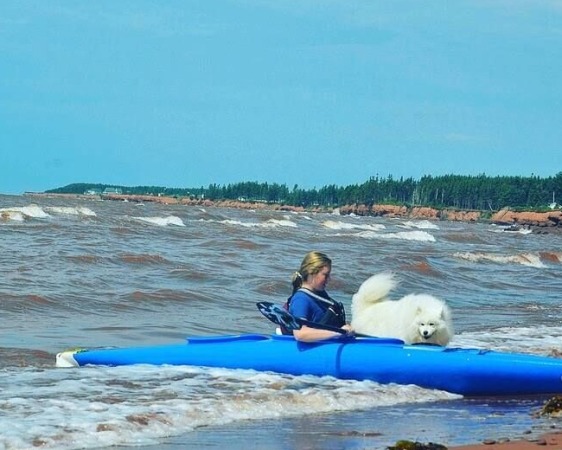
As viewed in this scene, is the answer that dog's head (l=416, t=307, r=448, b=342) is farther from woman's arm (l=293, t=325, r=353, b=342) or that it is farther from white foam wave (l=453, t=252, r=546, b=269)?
white foam wave (l=453, t=252, r=546, b=269)

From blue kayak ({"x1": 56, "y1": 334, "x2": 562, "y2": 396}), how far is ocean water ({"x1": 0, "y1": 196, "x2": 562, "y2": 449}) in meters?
0.13

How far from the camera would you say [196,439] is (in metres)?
6.26

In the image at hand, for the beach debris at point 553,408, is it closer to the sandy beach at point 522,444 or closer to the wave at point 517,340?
the sandy beach at point 522,444

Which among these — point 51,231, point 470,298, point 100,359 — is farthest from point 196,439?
point 51,231

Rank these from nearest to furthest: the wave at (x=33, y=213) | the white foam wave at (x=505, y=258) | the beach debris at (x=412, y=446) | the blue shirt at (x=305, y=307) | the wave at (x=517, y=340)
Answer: the beach debris at (x=412, y=446) < the blue shirt at (x=305, y=307) < the wave at (x=517, y=340) < the white foam wave at (x=505, y=258) < the wave at (x=33, y=213)

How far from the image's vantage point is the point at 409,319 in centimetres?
891

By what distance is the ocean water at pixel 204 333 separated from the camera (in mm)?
6465

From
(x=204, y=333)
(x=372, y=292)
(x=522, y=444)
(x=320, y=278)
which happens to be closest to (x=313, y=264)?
(x=320, y=278)

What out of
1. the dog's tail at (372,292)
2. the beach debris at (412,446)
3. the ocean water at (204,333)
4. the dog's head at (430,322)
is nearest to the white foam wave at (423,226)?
the ocean water at (204,333)

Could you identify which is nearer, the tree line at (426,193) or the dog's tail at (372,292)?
the dog's tail at (372,292)

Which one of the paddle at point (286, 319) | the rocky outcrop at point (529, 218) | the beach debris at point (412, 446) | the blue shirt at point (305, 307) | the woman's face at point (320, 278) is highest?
the rocky outcrop at point (529, 218)

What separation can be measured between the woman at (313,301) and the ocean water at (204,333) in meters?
0.37

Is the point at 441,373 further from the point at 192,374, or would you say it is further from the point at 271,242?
the point at 271,242

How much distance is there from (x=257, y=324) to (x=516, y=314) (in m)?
4.61
